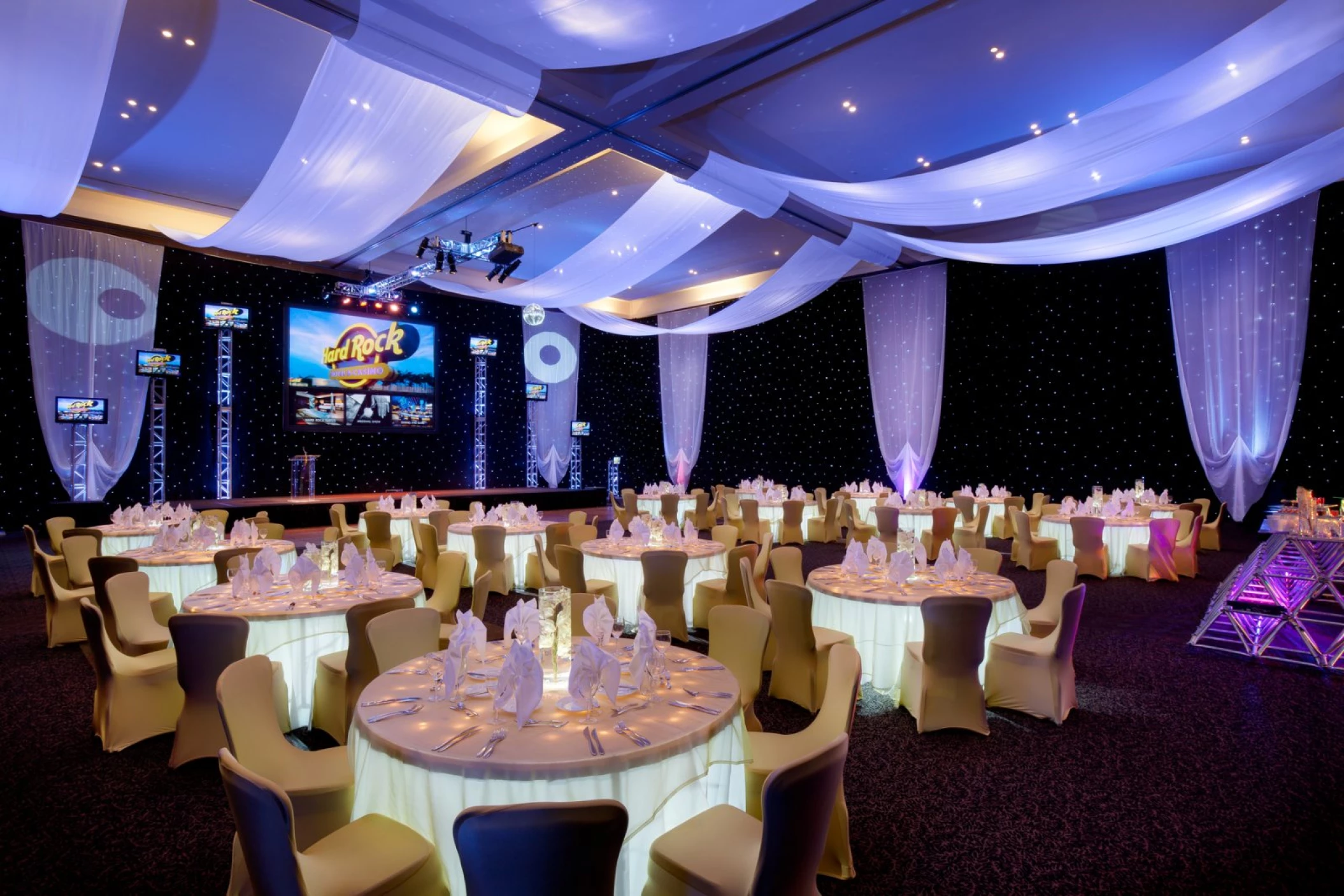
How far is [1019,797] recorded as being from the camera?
334 centimetres

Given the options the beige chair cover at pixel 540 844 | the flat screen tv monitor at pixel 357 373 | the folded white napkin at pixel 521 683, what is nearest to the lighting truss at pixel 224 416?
the flat screen tv monitor at pixel 357 373

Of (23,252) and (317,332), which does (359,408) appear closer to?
(317,332)

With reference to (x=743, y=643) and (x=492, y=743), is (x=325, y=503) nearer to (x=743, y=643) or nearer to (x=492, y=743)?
(x=743, y=643)

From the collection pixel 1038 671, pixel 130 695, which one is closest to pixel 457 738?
pixel 130 695

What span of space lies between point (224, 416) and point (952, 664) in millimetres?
12683

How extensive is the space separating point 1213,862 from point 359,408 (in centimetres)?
1426

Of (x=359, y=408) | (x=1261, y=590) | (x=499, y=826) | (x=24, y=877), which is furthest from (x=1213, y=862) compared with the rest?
(x=359, y=408)

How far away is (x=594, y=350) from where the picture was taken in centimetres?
1830

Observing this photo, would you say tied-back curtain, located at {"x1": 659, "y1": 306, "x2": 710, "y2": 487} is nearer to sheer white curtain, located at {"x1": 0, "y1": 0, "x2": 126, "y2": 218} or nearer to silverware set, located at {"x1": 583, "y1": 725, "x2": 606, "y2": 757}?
sheer white curtain, located at {"x1": 0, "y1": 0, "x2": 126, "y2": 218}

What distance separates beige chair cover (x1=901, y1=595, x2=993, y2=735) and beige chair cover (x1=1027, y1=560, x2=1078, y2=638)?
908mm

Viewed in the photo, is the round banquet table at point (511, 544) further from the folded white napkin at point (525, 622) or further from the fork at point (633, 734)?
the fork at point (633, 734)

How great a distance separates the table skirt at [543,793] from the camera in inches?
81.5

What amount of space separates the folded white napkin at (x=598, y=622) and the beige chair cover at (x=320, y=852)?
3.30ft

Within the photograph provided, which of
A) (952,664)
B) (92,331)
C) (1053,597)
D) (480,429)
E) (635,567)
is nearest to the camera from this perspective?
(952,664)
